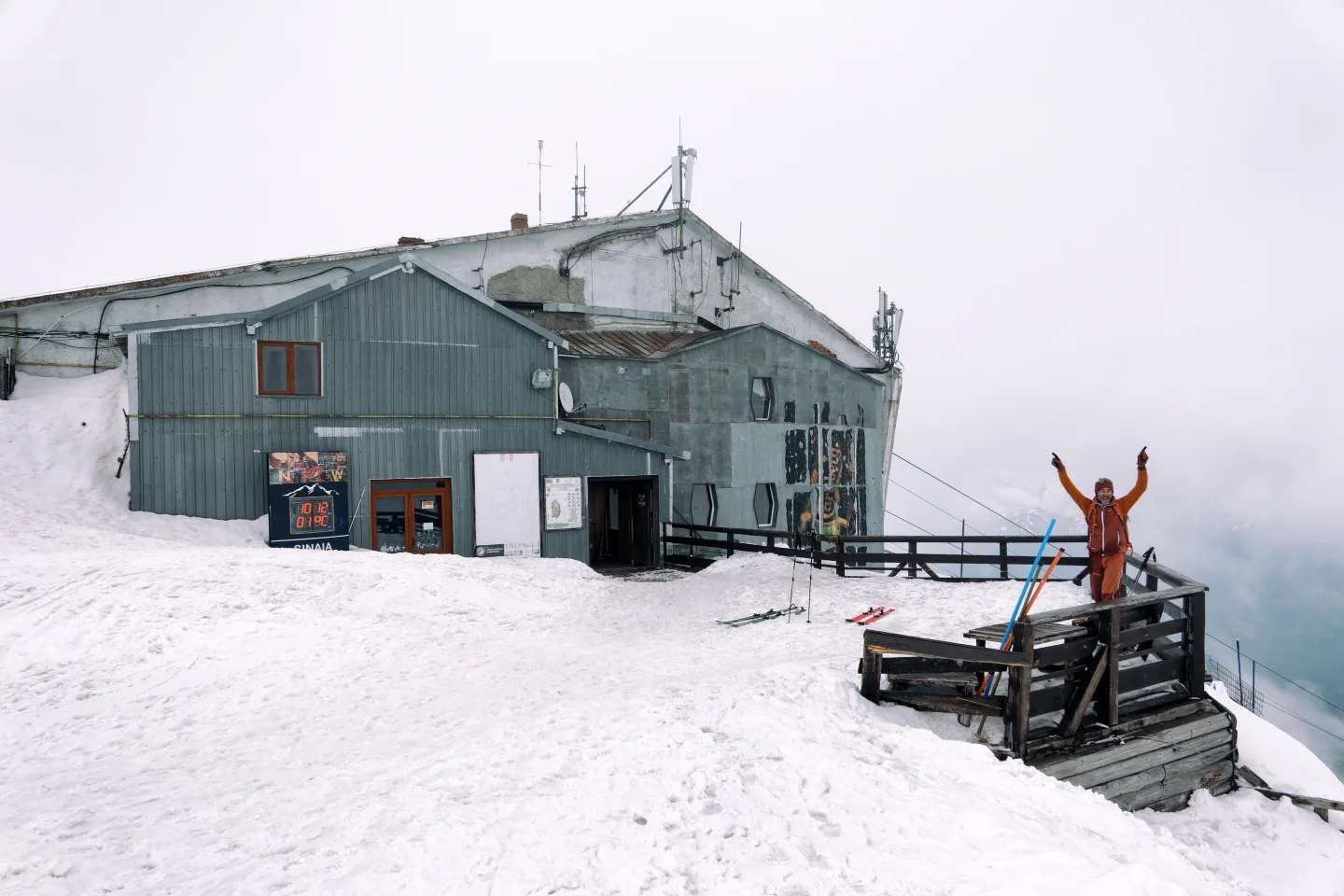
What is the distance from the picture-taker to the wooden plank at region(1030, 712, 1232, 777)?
8.52 meters

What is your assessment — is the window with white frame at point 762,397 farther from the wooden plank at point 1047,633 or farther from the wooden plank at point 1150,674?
the wooden plank at point 1047,633

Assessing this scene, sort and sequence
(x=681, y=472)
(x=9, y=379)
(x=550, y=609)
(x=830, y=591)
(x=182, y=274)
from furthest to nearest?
1. (x=681, y=472)
2. (x=182, y=274)
3. (x=9, y=379)
4. (x=830, y=591)
5. (x=550, y=609)

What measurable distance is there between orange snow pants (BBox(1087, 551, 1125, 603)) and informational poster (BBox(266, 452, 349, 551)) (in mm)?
15800

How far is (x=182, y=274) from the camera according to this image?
24781mm

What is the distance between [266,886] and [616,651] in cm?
704

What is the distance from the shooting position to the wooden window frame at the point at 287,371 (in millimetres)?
19000

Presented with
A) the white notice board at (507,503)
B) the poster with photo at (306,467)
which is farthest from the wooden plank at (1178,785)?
the poster with photo at (306,467)

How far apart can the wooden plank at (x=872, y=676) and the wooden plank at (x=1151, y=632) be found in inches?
124

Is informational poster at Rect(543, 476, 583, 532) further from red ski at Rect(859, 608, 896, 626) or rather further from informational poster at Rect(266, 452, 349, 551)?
red ski at Rect(859, 608, 896, 626)

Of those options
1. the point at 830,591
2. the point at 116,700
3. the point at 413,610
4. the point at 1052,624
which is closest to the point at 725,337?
the point at 830,591

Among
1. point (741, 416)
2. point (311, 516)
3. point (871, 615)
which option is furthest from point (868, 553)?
point (311, 516)

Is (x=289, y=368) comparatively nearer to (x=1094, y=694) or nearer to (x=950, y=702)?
(x=950, y=702)

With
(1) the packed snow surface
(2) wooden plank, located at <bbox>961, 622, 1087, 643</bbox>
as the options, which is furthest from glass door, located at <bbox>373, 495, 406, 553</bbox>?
(2) wooden plank, located at <bbox>961, 622, 1087, 643</bbox>

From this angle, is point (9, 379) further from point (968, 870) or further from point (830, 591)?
point (968, 870)
